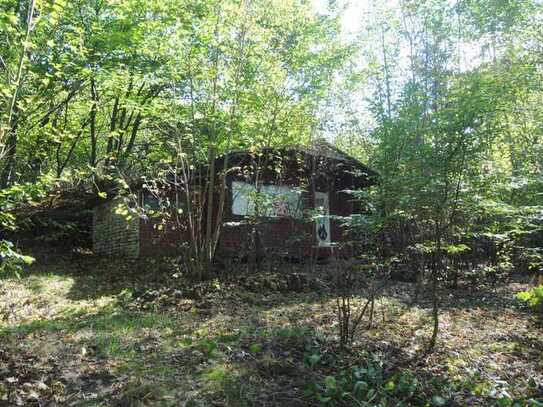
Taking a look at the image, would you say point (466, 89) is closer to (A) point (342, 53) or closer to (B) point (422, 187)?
(B) point (422, 187)

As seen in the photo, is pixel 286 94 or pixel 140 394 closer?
pixel 140 394

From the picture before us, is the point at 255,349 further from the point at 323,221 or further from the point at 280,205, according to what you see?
the point at 323,221

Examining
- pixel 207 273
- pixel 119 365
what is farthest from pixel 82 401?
pixel 207 273

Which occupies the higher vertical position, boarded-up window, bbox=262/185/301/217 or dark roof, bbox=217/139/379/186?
dark roof, bbox=217/139/379/186

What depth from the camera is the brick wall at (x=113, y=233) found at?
12945mm

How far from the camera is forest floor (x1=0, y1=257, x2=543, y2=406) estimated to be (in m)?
4.72

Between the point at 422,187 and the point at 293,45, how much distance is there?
586 cm

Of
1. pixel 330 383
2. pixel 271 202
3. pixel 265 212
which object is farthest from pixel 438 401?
pixel 265 212

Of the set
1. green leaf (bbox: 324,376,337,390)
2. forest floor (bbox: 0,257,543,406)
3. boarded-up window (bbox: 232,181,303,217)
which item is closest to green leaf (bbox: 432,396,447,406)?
forest floor (bbox: 0,257,543,406)

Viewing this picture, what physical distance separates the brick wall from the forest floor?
3390 millimetres

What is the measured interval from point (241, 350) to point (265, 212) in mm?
5107

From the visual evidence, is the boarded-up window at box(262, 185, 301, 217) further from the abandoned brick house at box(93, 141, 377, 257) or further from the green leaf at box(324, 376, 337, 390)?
the green leaf at box(324, 376, 337, 390)

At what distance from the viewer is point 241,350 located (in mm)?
5766

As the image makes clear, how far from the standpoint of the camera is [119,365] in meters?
5.12
